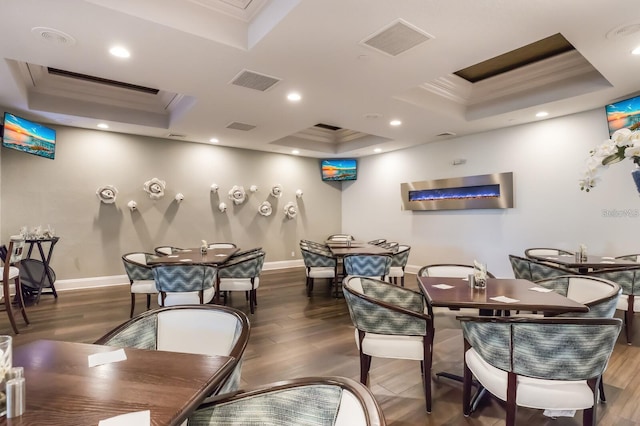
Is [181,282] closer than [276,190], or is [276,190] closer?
[181,282]

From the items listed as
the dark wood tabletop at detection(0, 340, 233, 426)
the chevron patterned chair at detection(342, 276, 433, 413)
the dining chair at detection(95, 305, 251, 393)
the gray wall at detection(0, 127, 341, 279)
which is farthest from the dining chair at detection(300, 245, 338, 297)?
the dark wood tabletop at detection(0, 340, 233, 426)

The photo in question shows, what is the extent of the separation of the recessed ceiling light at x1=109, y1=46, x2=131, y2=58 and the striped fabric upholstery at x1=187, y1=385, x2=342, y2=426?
3565 millimetres

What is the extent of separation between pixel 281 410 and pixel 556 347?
4.77ft

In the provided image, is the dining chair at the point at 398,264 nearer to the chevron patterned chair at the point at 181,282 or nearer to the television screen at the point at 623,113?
the chevron patterned chair at the point at 181,282

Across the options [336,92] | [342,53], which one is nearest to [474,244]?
[336,92]

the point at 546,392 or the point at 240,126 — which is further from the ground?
the point at 240,126

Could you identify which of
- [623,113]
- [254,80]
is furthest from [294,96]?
[623,113]

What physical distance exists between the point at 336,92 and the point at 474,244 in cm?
431

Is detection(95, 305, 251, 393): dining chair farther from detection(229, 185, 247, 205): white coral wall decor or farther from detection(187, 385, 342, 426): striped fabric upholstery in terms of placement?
detection(229, 185, 247, 205): white coral wall decor

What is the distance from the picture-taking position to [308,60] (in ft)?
11.7

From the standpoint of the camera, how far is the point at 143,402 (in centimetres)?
101

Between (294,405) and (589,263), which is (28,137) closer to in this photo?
(294,405)

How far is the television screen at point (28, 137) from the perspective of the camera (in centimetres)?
481

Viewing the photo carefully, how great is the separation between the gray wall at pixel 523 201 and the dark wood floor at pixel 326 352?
6.94 ft
